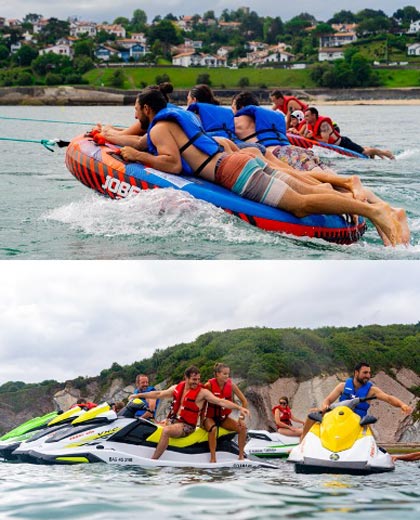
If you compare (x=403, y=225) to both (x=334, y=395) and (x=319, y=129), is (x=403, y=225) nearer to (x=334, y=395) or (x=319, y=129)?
(x=334, y=395)

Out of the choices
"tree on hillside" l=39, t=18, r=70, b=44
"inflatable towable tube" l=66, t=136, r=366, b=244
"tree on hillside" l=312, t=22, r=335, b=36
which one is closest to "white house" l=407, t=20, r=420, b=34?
"tree on hillside" l=312, t=22, r=335, b=36

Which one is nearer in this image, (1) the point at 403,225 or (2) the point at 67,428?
(1) the point at 403,225

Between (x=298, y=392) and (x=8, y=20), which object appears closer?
(x=298, y=392)

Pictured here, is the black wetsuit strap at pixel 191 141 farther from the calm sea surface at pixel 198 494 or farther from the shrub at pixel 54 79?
the shrub at pixel 54 79

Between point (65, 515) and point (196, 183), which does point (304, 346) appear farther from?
point (65, 515)

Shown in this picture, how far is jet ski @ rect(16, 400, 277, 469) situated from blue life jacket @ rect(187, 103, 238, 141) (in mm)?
2916

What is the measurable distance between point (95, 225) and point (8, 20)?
137 ft

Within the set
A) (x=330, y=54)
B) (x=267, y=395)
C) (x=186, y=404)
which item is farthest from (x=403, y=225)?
(x=330, y=54)

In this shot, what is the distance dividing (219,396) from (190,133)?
2102 mm

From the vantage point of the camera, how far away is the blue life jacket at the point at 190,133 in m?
6.85

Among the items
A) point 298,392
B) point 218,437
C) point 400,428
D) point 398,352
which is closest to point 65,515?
point 218,437

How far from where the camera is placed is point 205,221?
21.6 ft

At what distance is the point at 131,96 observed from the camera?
127 ft

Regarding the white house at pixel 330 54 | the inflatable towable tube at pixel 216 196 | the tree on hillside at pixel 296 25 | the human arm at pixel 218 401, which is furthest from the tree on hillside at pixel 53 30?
the human arm at pixel 218 401
